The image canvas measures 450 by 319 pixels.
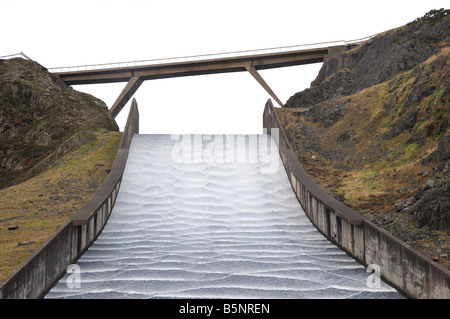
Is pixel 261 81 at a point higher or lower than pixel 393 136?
higher

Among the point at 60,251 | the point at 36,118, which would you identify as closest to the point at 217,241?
the point at 60,251

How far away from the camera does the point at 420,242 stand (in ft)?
25.5

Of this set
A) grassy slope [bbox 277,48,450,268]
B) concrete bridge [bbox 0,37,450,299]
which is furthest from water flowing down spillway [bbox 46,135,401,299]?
grassy slope [bbox 277,48,450,268]

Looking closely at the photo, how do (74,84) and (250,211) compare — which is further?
(74,84)

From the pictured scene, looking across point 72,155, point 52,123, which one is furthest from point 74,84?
point 72,155

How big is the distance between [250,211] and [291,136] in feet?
33.0

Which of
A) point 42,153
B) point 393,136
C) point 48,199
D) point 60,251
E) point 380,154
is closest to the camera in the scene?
point 60,251

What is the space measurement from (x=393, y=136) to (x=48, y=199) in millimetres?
15079

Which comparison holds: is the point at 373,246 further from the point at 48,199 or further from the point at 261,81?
the point at 261,81

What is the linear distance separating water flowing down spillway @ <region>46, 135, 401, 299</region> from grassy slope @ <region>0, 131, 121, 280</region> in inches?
49.1

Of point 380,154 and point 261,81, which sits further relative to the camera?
point 261,81

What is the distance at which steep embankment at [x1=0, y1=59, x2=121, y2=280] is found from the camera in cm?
970

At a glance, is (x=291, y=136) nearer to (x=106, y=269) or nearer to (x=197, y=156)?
(x=197, y=156)

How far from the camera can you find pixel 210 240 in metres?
9.19
